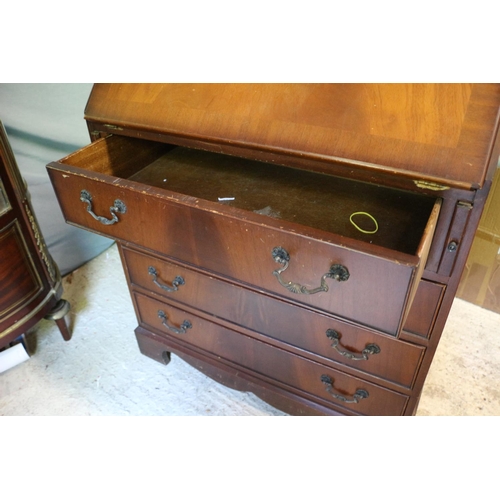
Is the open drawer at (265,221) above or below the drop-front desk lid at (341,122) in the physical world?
below

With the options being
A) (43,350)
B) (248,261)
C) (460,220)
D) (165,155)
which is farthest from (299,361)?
(43,350)

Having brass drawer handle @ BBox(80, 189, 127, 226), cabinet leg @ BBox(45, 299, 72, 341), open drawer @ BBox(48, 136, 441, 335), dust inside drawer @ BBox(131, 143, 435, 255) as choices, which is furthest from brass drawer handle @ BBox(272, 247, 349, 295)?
cabinet leg @ BBox(45, 299, 72, 341)

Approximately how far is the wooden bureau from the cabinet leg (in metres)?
0.32

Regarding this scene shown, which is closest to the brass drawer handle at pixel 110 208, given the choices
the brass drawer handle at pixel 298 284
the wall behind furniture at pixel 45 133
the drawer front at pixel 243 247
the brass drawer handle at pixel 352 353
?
the drawer front at pixel 243 247

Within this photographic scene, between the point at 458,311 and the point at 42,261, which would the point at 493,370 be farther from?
the point at 42,261

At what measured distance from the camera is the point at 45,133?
4.49ft

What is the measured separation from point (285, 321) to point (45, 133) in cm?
98

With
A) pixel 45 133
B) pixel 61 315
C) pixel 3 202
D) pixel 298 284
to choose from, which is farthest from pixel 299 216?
pixel 45 133

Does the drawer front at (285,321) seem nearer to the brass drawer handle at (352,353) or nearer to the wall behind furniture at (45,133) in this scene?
the brass drawer handle at (352,353)

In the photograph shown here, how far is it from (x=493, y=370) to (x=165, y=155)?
1.06 m

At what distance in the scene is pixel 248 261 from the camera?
72cm

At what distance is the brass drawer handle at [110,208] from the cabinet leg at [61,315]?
22.5 inches

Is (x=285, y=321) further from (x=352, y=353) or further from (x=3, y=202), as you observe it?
(x=3, y=202)

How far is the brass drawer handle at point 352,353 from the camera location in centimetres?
83
